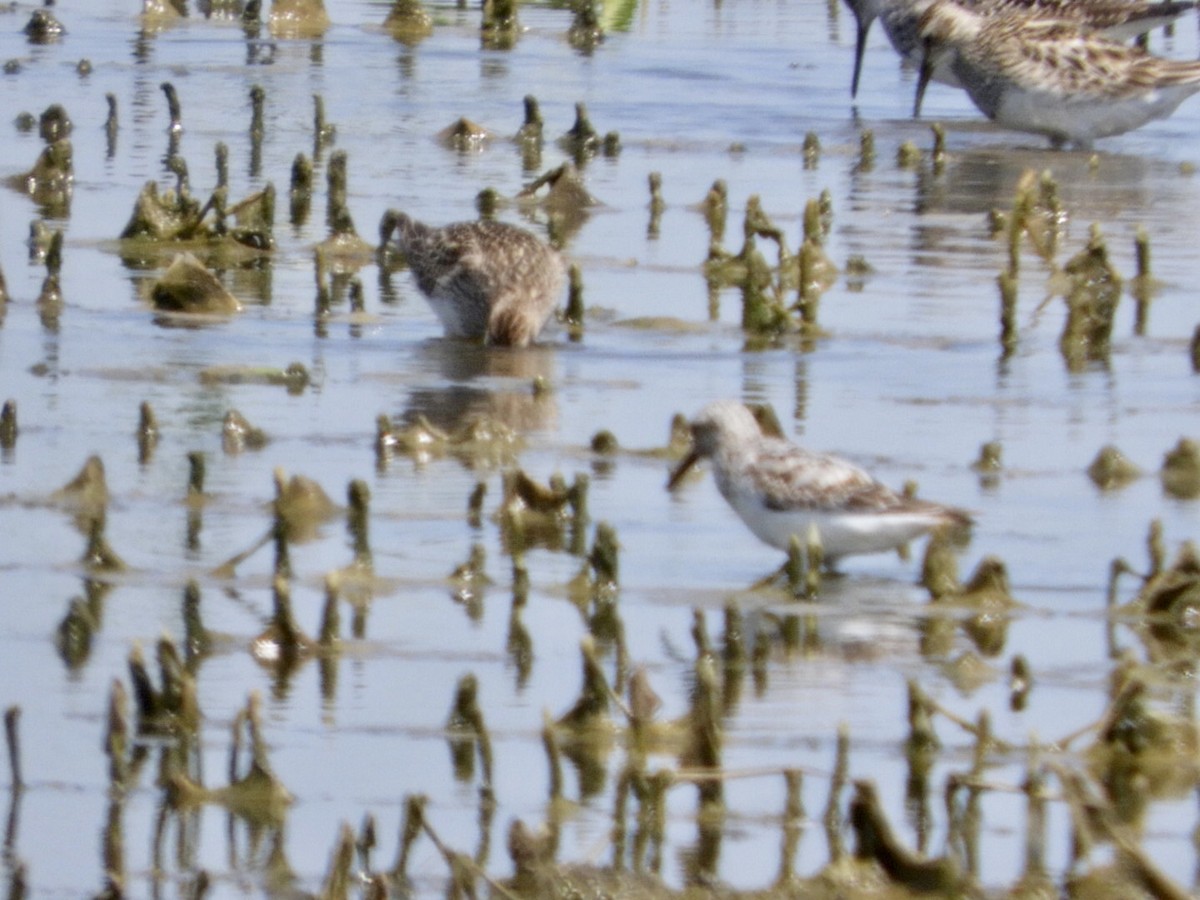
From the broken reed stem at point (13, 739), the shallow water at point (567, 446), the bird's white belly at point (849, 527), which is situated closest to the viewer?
the broken reed stem at point (13, 739)

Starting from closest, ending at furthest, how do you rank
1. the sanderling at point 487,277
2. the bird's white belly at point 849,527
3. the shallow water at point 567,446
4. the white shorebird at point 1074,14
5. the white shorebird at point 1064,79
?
the shallow water at point 567,446 → the bird's white belly at point 849,527 → the sanderling at point 487,277 → the white shorebird at point 1064,79 → the white shorebird at point 1074,14

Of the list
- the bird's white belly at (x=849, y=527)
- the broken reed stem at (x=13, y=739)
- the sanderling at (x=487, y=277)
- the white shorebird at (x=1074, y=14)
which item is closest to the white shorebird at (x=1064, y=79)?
the white shorebird at (x=1074, y=14)

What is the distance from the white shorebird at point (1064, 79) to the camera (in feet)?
60.8

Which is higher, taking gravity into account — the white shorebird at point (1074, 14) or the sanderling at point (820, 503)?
the white shorebird at point (1074, 14)

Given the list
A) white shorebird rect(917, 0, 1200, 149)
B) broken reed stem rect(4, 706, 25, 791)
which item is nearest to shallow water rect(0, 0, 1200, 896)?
broken reed stem rect(4, 706, 25, 791)

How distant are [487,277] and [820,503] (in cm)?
429

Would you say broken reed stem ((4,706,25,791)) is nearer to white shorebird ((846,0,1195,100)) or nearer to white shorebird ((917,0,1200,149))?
white shorebird ((917,0,1200,149))

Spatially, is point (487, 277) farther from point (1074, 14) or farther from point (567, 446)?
point (1074, 14)

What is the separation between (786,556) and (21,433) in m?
2.97

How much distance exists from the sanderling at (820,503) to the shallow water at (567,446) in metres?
0.18

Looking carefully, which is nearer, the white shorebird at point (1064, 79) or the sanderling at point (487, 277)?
the sanderling at point (487, 277)

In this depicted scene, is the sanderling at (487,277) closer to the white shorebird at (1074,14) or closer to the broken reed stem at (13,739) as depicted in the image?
the broken reed stem at (13,739)

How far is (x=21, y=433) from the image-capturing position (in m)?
10.2

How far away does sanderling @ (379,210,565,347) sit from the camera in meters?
12.2
